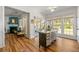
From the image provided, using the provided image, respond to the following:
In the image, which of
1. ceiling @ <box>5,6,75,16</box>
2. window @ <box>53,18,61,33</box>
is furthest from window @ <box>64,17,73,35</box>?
ceiling @ <box>5,6,75,16</box>

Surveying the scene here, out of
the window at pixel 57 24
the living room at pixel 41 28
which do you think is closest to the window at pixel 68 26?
the living room at pixel 41 28

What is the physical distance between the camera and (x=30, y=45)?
2.61 meters

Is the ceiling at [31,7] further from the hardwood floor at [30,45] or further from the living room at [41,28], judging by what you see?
the hardwood floor at [30,45]

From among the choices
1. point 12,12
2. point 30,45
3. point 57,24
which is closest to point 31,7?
point 12,12

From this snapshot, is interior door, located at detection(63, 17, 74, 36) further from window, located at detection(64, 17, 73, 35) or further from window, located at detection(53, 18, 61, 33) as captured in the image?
window, located at detection(53, 18, 61, 33)

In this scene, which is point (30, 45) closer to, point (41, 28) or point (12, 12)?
point (41, 28)

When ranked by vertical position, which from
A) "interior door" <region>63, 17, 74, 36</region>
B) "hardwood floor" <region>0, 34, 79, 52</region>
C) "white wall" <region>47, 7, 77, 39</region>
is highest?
"white wall" <region>47, 7, 77, 39</region>

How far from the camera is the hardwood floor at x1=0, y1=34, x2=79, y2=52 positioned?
256 centimetres

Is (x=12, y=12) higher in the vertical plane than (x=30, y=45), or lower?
higher

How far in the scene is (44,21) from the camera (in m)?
2.58
